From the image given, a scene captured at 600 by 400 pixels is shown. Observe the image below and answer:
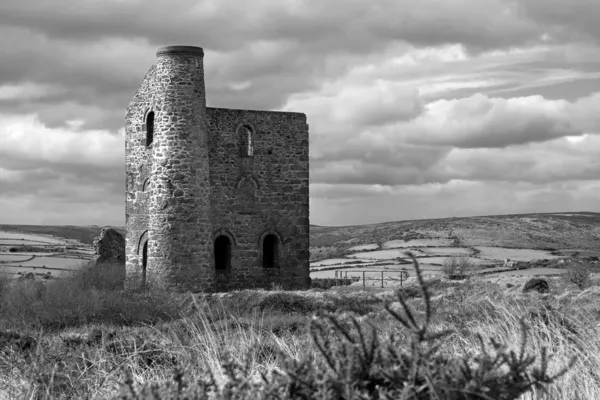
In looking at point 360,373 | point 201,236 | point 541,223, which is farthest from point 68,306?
point 541,223

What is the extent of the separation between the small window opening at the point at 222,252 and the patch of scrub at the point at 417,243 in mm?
39920

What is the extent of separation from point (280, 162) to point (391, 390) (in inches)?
996

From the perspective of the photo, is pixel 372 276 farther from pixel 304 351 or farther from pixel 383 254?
pixel 304 351

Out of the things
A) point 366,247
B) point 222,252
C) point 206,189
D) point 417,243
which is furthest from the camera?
point 366,247

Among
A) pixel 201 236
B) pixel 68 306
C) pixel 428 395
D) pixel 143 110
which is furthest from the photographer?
pixel 143 110

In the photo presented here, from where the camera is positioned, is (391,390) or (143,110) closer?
(391,390)

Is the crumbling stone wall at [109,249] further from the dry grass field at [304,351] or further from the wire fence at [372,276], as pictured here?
the wire fence at [372,276]

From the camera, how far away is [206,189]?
2609cm

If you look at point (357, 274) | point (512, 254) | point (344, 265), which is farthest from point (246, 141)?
point (512, 254)

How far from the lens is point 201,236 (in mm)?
25719

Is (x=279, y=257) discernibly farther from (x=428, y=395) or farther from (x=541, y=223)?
(x=541, y=223)

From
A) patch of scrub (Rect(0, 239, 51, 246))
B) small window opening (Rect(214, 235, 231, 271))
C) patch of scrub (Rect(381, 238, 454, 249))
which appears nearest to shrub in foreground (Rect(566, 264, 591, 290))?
small window opening (Rect(214, 235, 231, 271))

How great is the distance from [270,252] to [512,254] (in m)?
35.9

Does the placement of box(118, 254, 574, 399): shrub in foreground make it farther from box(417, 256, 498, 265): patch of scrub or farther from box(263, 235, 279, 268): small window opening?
box(417, 256, 498, 265): patch of scrub
